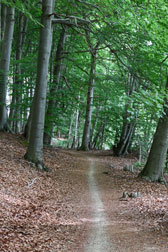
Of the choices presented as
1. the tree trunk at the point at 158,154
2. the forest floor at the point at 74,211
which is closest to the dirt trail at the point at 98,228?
the forest floor at the point at 74,211

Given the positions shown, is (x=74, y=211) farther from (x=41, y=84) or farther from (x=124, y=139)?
(x=124, y=139)

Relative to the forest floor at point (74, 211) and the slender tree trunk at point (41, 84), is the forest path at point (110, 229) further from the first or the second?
the slender tree trunk at point (41, 84)

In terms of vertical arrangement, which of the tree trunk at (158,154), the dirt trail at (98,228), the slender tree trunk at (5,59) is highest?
the slender tree trunk at (5,59)

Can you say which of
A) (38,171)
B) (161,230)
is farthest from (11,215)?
(38,171)

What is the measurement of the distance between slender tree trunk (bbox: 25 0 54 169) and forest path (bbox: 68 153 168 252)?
306 centimetres

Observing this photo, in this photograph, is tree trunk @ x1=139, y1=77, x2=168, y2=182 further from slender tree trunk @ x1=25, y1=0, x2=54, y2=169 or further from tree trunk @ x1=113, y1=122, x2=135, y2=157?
tree trunk @ x1=113, y1=122, x2=135, y2=157

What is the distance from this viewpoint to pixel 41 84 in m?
11.1

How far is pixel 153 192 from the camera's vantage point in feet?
32.2

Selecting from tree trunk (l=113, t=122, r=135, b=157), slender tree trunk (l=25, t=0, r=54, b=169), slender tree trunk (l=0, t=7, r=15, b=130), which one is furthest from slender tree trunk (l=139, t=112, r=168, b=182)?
tree trunk (l=113, t=122, r=135, b=157)

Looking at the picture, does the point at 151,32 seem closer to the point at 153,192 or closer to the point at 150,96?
the point at 150,96

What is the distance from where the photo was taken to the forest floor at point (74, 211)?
5.14 meters

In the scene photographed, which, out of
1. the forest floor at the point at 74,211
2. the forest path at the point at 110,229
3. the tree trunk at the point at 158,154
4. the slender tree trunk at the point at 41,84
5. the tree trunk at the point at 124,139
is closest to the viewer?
the forest path at the point at 110,229

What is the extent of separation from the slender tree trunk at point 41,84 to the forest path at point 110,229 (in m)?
3.06

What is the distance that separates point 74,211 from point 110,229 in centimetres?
162
